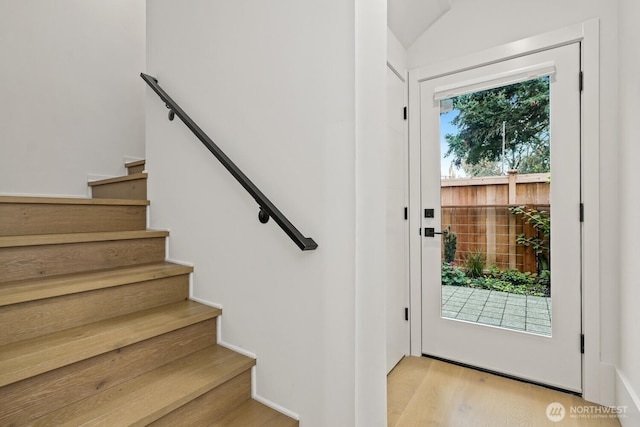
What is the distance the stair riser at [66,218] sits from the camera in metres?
1.44

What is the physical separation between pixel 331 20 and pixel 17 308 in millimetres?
1523

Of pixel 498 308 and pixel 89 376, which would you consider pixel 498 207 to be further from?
pixel 89 376

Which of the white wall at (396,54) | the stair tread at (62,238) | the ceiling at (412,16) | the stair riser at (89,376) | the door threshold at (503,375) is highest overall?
the ceiling at (412,16)

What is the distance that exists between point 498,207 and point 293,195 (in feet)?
5.18

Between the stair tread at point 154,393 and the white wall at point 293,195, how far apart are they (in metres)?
0.15

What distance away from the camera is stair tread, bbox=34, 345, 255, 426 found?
97 centimetres

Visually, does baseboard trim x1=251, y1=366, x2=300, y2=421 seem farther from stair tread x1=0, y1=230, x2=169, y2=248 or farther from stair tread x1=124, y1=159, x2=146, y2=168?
stair tread x1=124, y1=159, x2=146, y2=168

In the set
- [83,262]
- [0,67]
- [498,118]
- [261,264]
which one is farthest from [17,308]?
[498,118]

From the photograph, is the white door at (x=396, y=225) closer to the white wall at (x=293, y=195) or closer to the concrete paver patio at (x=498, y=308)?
the concrete paver patio at (x=498, y=308)

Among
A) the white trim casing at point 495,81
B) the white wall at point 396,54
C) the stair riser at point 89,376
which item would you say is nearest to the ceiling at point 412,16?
the white wall at point 396,54

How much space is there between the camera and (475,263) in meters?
2.20

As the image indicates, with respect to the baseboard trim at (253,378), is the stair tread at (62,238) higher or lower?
higher

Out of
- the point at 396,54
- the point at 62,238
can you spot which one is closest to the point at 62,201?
the point at 62,238

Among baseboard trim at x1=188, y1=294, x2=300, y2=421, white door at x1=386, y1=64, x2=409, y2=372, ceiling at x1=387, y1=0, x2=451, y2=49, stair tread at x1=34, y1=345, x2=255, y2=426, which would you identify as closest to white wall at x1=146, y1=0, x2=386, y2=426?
baseboard trim at x1=188, y1=294, x2=300, y2=421
